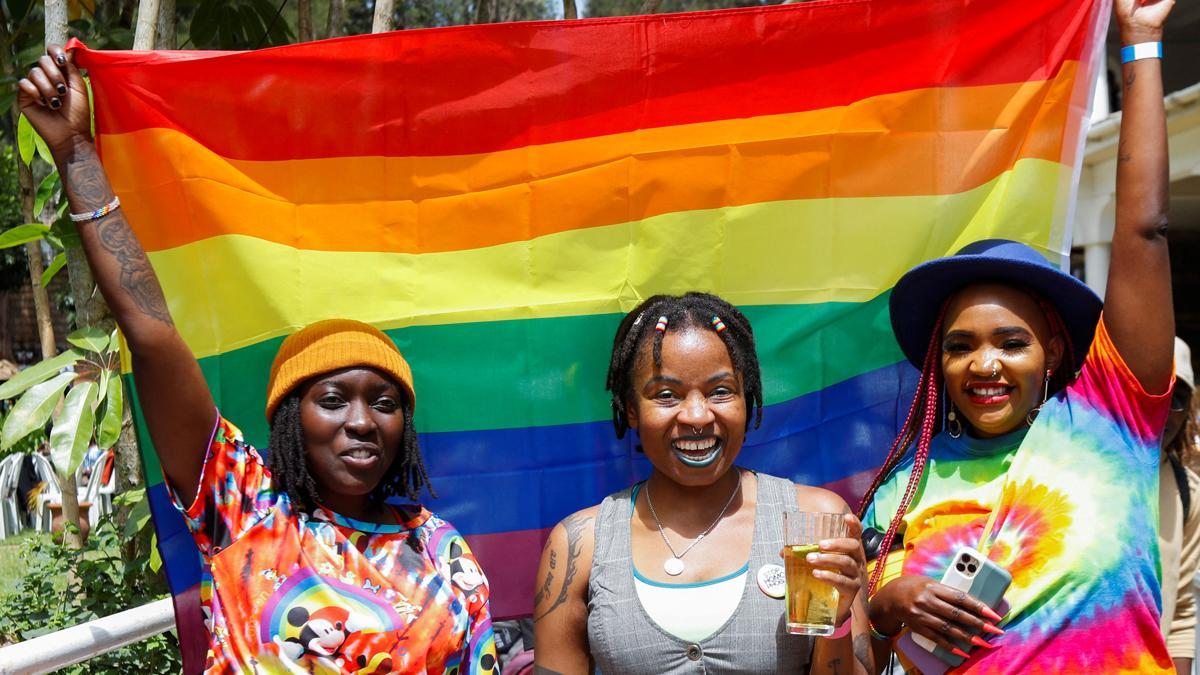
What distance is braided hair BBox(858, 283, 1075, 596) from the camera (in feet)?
8.89

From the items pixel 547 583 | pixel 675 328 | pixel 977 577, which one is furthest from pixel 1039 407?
pixel 547 583

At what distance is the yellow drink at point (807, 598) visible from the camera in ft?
7.57

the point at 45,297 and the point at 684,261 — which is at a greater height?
the point at 684,261

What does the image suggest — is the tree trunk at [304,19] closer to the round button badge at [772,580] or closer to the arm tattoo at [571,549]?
the arm tattoo at [571,549]

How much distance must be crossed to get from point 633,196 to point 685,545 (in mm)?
1093

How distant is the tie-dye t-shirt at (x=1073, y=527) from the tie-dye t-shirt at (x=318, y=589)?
3.39 feet

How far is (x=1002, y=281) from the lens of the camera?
273 centimetres

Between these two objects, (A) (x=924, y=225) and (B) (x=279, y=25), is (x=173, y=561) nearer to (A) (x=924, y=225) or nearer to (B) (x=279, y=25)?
(A) (x=924, y=225)

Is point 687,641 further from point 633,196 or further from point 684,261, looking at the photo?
point 633,196

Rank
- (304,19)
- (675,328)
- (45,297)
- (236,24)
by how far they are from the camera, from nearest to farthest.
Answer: (675,328) < (304,19) < (236,24) < (45,297)

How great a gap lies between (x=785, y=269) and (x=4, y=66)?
12.1ft

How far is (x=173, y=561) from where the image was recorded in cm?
289

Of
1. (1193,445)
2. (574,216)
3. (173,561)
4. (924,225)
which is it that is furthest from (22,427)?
(1193,445)

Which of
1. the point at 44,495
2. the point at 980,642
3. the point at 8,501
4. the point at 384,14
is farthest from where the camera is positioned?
the point at 8,501
